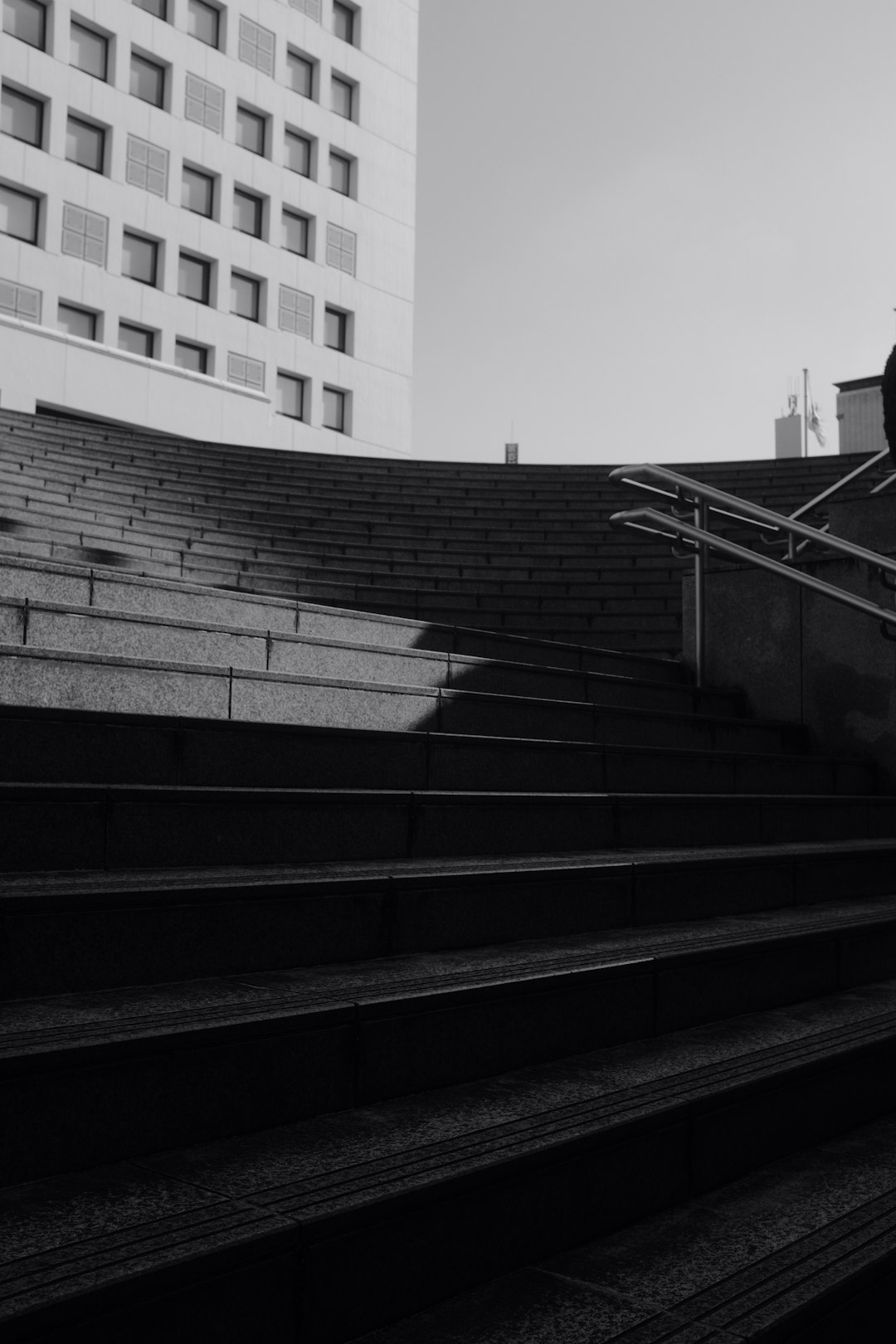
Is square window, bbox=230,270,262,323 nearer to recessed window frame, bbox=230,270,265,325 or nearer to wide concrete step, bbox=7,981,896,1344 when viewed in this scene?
recessed window frame, bbox=230,270,265,325

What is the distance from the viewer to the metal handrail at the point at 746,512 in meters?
5.13

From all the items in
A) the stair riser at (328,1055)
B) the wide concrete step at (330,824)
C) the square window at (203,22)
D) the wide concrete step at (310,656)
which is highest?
the square window at (203,22)

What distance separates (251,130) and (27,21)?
236 inches

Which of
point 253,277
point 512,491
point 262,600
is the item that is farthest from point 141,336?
point 262,600

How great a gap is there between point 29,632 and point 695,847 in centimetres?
265

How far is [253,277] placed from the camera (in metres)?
28.1

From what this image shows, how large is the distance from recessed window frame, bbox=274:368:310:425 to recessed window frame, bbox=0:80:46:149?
6983mm

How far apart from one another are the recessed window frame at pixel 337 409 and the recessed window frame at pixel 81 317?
6386mm

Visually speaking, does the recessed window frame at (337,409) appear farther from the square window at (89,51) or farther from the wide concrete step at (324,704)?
the wide concrete step at (324,704)

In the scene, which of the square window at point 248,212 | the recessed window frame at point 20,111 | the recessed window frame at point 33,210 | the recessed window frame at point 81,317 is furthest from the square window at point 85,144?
the square window at point 248,212

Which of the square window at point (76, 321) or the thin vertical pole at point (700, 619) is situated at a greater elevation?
the square window at point (76, 321)

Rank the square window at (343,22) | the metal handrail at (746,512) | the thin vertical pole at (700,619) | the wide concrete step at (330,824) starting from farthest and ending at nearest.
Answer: the square window at (343,22) < the thin vertical pole at (700,619) < the metal handrail at (746,512) < the wide concrete step at (330,824)

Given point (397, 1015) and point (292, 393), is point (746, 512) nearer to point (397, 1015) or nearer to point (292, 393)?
point (397, 1015)

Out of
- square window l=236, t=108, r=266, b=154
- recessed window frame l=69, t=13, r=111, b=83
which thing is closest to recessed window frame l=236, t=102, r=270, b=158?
square window l=236, t=108, r=266, b=154
